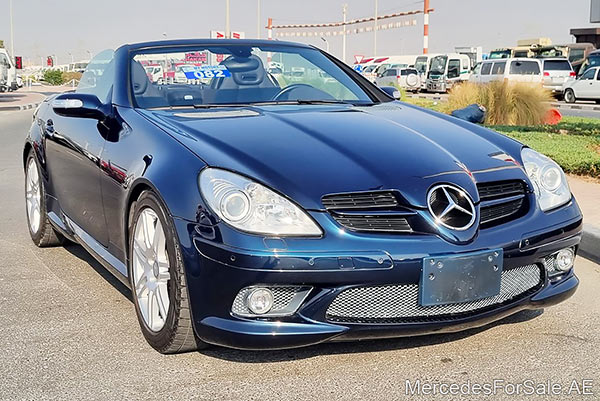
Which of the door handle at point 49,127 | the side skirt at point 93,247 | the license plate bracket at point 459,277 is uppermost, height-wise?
the door handle at point 49,127

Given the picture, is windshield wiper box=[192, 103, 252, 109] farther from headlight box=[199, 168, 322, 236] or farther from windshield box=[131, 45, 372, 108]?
headlight box=[199, 168, 322, 236]

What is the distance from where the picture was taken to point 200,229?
9.86ft

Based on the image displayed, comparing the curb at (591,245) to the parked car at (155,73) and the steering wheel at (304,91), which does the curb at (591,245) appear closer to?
the steering wheel at (304,91)

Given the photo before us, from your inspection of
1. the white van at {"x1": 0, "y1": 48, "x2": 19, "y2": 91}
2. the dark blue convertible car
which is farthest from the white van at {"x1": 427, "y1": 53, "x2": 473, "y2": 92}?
the dark blue convertible car

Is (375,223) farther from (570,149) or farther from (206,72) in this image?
(570,149)

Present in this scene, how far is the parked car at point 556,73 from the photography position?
105 ft

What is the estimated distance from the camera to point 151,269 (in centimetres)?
342

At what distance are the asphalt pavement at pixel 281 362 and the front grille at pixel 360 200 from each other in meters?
0.68

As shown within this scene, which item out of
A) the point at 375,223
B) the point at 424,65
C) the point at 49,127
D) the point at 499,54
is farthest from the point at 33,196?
the point at 499,54

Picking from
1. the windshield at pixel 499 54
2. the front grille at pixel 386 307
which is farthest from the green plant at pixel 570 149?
the windshield at pixel 499 54

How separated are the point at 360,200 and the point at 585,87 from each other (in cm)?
2781

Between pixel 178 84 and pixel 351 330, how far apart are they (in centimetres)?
205

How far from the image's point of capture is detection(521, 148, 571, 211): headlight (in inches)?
138

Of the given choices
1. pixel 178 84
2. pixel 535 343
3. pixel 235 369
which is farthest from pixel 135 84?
pixel 535 343
